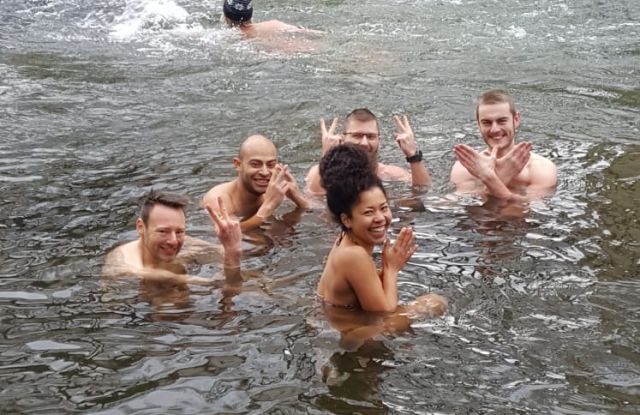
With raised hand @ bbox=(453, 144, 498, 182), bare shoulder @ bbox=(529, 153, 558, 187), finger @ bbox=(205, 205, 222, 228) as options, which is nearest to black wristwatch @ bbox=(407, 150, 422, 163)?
raised hand @ bbox=(453, 144, 498, 182)

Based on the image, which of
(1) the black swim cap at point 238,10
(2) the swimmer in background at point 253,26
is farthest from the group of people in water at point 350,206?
(1) the black swim cap at point 238,10

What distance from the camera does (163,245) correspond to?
5.73m

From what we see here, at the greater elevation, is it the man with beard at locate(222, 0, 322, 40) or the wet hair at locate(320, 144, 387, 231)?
the man with beard at locate(222, 0, 322, 40)

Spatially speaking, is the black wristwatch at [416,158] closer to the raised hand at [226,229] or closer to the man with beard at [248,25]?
the raised hand at [226,229]

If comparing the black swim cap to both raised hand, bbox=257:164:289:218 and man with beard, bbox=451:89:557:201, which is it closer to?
man with beard, bbox=451:89:557:201

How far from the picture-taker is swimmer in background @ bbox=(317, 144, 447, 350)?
16.3 feet

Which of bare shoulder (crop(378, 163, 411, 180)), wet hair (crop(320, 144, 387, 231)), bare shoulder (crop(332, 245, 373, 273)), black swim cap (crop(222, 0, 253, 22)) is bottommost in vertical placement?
bare shoulder (crop(332, 245, 373, 273))

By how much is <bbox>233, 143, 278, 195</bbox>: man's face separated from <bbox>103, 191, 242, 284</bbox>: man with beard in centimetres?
106

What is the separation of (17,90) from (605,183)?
22.1 feet

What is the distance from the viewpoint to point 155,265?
229 inches

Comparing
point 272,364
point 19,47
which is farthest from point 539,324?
point 19,47

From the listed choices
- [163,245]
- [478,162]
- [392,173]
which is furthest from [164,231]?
[392,173]

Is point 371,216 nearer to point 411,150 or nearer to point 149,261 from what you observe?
point 149,261

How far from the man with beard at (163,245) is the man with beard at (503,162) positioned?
Result: 215cm
